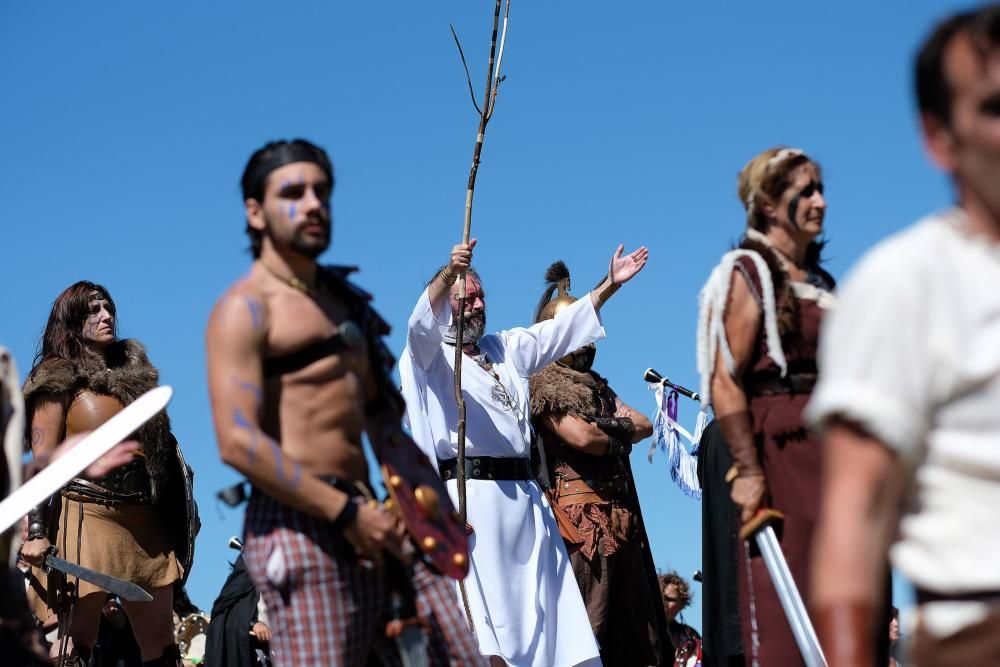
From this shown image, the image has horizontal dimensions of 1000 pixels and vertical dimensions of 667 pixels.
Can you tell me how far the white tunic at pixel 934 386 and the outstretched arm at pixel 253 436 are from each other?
1944mm

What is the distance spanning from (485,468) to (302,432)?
12.3 ft

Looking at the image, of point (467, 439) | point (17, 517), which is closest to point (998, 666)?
point (17, 517)

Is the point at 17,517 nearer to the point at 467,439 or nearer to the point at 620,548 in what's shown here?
the point at 467,439

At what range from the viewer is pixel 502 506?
762 centimetres

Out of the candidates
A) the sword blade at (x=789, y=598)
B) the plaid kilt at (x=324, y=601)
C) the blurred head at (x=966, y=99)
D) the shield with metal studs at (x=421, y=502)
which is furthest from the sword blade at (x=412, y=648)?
the blurred head at (x=966, y=99)

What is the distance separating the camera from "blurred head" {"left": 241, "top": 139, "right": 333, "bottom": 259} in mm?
4086

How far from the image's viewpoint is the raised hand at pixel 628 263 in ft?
25.5

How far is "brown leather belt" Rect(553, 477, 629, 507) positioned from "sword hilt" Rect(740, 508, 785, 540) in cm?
383

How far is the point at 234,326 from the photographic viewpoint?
Answer: 3928mm

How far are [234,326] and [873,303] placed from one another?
2.19 metres

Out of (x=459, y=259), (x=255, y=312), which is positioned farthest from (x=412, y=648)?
(x=459, y=259)

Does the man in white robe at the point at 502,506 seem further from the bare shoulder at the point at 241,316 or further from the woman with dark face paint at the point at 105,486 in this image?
the bare shoulder at the point at 241,316

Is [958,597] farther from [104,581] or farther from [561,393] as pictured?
[561,393]

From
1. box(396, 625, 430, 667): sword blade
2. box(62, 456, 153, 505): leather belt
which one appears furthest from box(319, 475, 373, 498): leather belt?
box(62, 456, 153, 505): leather belt
